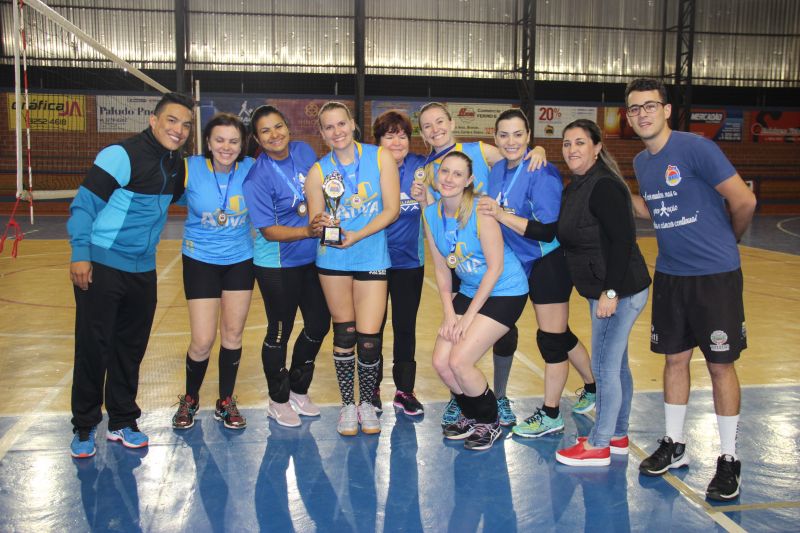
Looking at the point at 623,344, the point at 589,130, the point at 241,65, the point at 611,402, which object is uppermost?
the point at 241,65

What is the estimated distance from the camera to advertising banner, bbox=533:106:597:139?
2273cm

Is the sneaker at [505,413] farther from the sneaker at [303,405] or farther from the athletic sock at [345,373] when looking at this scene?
the sneaker at [303,405]

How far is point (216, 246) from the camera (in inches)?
175

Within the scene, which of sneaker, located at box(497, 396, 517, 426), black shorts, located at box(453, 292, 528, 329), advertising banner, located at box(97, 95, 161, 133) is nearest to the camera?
black shorts, located at box(453, 292, 528, 329)

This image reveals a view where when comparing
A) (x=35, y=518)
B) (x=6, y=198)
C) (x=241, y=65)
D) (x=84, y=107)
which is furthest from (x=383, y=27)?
(x=35, y=518)

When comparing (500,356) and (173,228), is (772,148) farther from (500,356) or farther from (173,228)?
(500,356)

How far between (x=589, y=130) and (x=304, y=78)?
18915 millimetres

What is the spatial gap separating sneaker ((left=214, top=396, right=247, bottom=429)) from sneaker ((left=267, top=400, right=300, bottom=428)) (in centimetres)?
19

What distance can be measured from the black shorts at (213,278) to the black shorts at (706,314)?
2.48 metres

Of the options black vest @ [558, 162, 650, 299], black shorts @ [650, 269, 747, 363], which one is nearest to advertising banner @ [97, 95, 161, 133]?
black vest @ [558, 162, 650, 299]

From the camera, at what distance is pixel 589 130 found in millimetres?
3982

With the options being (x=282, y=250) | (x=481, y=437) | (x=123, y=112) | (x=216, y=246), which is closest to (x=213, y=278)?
(x=216, y=246)

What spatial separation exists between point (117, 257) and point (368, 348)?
1593 mm

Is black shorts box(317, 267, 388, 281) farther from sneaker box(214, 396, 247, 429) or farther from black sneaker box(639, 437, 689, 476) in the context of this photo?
black sneaker box(639, 437, 689, 476)
